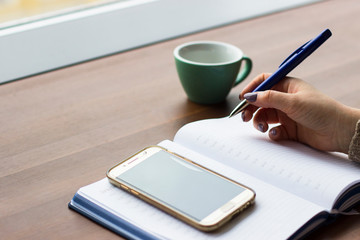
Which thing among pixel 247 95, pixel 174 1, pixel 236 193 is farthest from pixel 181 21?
pixel 236 193

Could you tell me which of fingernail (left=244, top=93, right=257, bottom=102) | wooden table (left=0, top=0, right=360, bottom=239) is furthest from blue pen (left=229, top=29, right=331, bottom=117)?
wooden table (left=0, top=0, right=360, bottom=239)

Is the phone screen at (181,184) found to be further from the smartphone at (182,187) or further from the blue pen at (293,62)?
the blue pen at (293,62)

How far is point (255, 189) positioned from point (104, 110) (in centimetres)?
34

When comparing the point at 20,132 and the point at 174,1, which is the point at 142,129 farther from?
the point at 174,1

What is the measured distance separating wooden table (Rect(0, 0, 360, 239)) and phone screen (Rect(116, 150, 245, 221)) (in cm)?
7

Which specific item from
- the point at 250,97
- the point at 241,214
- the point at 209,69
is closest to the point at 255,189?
the point at 241,214

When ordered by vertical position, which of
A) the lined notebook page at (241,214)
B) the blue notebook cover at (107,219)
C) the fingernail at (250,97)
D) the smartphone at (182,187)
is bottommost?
the blue notebook cover at (107,219)

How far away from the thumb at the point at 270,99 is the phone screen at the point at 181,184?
0.14 m

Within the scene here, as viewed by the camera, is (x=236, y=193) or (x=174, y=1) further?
(x=174, y=1)

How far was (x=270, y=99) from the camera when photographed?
2.48 feet

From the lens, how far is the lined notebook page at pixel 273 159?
67cm

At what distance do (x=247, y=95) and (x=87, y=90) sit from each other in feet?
1.10

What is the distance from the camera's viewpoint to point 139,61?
1.10 m

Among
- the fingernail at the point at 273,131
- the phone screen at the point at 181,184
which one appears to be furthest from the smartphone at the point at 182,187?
the fingernail at the point at 273,131
